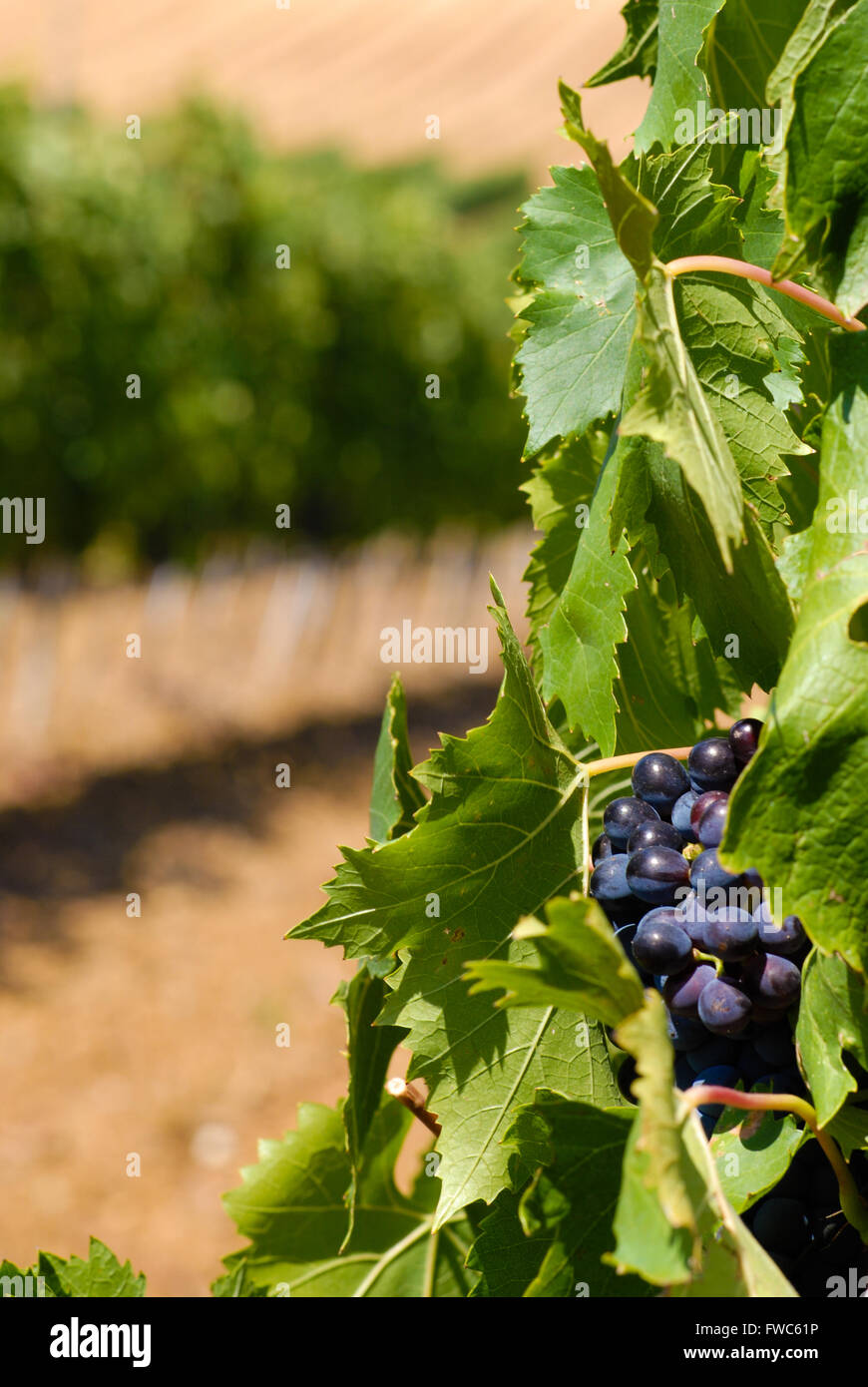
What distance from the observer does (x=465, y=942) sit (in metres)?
0.77

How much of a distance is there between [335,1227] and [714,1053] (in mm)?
489

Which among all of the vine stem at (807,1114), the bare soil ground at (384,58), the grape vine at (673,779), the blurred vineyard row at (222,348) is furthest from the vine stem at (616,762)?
the bare soil ground at (384,58)

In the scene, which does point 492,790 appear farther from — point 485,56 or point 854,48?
point 485,56

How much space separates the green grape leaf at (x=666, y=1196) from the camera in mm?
509

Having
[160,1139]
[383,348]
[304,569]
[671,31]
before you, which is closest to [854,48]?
[671,31]

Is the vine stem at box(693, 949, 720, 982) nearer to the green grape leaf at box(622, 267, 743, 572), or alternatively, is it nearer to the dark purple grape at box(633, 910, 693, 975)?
the dark purple grape at box(633, 910, 693, 975)

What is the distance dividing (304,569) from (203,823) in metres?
2.05

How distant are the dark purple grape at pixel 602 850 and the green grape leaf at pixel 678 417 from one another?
8.9 inches

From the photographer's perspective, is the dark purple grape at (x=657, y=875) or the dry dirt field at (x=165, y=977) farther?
the dry dirt field at (x=165, y=977)

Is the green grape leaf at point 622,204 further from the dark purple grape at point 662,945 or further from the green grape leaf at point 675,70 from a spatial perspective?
the dark purple grape at point 662,945

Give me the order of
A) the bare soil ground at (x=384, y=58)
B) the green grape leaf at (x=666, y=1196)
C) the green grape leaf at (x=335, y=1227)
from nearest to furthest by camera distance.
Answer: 1. the green grape leaf at (x=666, y=1196)
2. the green grape leaf at (x=335, y=1227)
3. the bare soil ground at (x=384, y=58)

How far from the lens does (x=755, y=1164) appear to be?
0.69 metres

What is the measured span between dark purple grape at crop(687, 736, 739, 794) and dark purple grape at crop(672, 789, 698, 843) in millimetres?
14

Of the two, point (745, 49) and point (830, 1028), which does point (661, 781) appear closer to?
point (830, 1028)
